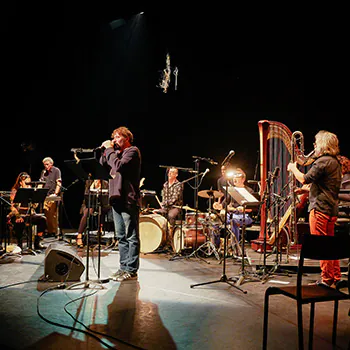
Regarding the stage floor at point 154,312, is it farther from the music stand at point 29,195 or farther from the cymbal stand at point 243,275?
the music stand at point 29,195

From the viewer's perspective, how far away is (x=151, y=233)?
6680 mm

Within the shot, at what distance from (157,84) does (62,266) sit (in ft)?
22.6

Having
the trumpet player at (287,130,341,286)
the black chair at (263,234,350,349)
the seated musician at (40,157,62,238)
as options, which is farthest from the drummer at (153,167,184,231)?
the black chair at (263,234,350,349)

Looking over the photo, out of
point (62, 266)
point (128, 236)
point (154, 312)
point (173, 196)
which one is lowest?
point (154, 312)

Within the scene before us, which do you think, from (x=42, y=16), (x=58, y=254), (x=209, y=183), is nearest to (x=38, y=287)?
(x=58, y=254)

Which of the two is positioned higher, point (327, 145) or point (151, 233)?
point (327, 145)

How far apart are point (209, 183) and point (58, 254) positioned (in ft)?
19.9

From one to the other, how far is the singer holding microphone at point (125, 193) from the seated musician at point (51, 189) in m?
3.23

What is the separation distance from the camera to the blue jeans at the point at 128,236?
431 cm

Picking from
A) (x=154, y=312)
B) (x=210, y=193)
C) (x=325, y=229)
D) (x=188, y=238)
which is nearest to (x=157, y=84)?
(x=210, y=193)

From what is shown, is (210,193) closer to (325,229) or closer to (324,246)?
(325,229)

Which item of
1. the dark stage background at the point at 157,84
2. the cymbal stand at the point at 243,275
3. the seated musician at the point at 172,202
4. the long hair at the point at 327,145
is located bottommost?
the cymbal stand at the point at 243,275

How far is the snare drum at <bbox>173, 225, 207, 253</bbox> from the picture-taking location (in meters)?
6.34

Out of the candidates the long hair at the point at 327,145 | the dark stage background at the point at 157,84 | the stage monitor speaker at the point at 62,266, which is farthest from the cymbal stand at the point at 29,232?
the long hair at the point at 327,145
